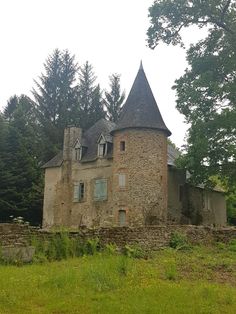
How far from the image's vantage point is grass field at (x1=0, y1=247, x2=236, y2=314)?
8633 mm

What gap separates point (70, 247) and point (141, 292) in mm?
5768

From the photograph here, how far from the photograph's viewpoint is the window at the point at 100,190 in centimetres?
3403

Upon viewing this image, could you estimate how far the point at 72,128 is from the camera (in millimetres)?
38312

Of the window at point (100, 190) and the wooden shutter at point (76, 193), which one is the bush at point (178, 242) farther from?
the wooden shutter at point (76, 193)

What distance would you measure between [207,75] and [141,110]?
9.71m

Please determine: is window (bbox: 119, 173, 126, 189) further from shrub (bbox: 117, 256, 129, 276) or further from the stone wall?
shrub (bbox: 117, 256, 129, 276)

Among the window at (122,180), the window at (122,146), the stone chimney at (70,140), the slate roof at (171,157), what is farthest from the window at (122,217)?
the stone chimney at (70,140)

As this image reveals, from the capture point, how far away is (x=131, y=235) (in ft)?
56.0

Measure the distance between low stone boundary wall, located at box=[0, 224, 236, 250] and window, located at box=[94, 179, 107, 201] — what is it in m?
14.2

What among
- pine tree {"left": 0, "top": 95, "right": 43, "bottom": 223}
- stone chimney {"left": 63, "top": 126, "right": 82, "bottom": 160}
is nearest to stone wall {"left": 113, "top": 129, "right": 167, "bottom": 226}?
stone chimney {"left": 63, "top": 126, "right": 82, "bottom": 160}

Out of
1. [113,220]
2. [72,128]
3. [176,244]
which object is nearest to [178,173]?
[113,220]

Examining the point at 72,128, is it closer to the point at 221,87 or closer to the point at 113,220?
the point at 113,220

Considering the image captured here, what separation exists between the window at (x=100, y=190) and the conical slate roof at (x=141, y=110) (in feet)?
12.8

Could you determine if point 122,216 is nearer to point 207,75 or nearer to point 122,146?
point 122,146
